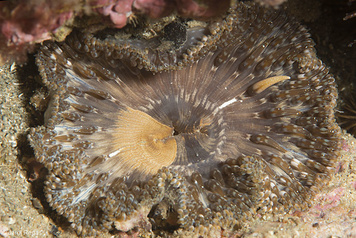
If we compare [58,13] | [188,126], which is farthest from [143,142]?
[58,13]

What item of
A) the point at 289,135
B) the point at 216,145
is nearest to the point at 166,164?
the point at 216,145

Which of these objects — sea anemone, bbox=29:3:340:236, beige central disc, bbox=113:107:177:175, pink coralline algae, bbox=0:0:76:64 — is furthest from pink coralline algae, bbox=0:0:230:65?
beige central disc, bbox=113:107:177:175

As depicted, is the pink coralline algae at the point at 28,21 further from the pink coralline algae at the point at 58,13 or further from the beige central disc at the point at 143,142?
the beige central disc at the point at 143,142

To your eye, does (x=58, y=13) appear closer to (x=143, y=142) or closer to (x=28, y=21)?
(x=28, y=21)

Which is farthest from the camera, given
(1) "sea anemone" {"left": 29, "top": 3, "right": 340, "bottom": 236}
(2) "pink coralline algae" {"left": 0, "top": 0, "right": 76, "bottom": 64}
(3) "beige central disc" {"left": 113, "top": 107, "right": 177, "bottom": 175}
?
(3) "beige central disc" {"left": 113, "top": 107, "right": 177, "bottom": 175}

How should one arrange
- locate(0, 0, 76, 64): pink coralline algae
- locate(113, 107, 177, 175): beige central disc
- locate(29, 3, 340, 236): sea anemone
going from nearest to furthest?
locate(0, 0, 76, 64): pink coralline algae → locate(29, 3, 340, 236): sea anemone → locate(113, 107, 177, 175): beige central disc

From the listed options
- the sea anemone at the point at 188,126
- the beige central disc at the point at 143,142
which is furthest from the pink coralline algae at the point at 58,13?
the beige central disc at the point at 143,142

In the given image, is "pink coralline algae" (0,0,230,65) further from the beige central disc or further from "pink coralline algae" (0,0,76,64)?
the beige central disc
